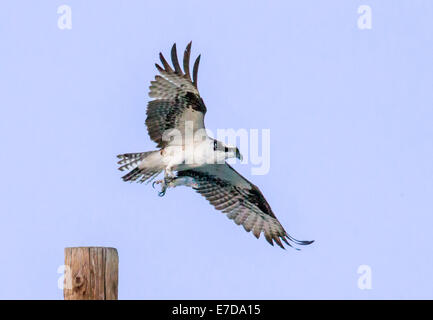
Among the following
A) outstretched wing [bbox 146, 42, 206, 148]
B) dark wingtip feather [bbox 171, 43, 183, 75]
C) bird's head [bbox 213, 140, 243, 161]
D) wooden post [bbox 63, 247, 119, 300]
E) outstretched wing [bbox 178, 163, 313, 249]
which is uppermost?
dark wingtip feather [bbox 171, 43, 183, 75]

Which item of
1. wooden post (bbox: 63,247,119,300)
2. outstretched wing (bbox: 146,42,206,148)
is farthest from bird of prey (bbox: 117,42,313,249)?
wooden post (bbox: 63,247,119,300)

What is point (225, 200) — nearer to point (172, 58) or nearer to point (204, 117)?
point (204, 117)

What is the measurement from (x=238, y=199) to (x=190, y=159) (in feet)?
4.20

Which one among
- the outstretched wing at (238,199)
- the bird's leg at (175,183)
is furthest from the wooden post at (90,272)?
the outstretched wing at (238,199)

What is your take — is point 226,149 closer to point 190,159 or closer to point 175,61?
point 190,159

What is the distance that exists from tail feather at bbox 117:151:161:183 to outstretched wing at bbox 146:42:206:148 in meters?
0.45

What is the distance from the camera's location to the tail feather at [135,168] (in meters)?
10.8

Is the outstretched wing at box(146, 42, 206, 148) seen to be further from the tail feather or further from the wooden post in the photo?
the wooden post

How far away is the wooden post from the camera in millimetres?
6238

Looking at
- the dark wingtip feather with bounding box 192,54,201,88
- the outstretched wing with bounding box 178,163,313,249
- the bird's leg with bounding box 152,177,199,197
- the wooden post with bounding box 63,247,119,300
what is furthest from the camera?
the outstretched wing with bounding box 178,163,313,249

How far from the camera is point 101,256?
20.5ft

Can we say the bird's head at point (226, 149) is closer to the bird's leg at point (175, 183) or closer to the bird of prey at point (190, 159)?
the bird of prey at point (190, 159)
